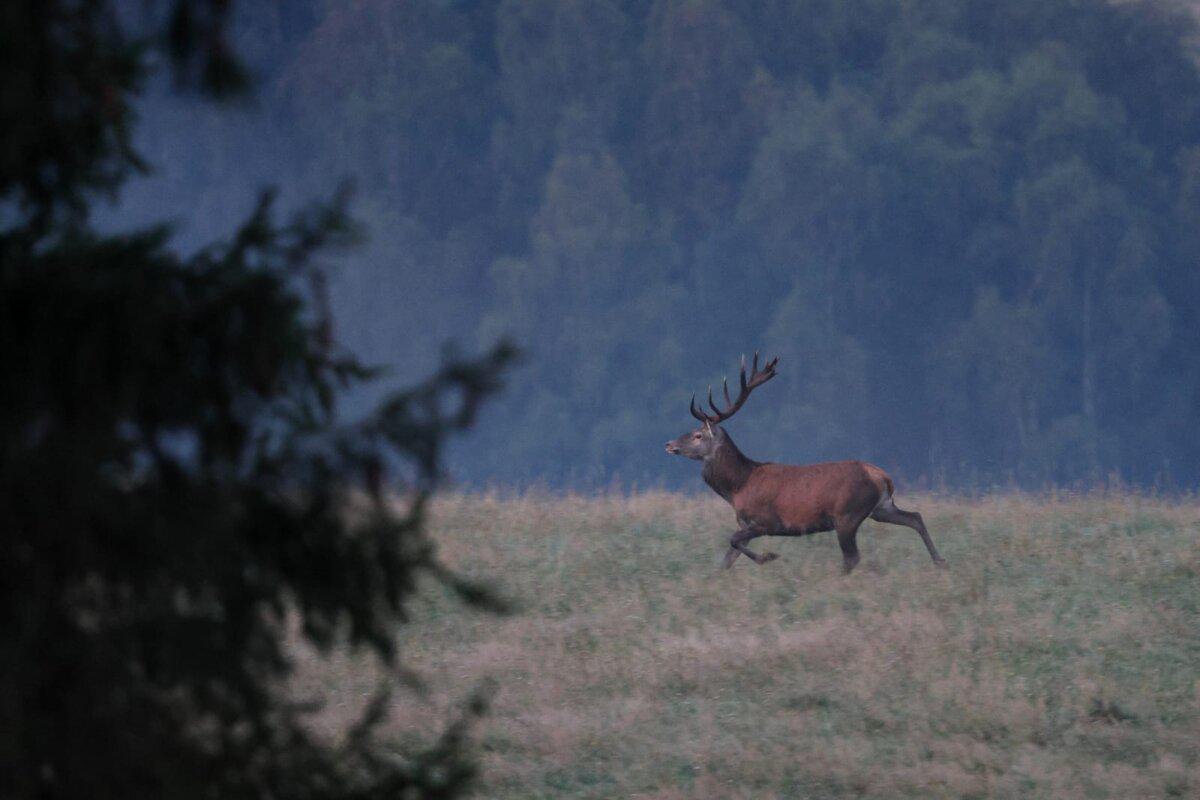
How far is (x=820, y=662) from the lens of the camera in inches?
452

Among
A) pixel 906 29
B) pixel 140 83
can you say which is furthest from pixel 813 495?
pixel 906 29

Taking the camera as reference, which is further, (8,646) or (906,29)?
(906,29)

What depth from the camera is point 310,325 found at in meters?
3.41

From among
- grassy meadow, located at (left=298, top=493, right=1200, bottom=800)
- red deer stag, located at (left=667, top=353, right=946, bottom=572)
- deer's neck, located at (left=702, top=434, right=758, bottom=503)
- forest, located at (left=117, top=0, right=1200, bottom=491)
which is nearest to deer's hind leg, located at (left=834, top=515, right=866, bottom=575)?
red deer stag, located at (left=667, top=353, right=946, bottom=572)

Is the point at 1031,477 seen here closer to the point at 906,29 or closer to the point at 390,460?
the point at 906,29

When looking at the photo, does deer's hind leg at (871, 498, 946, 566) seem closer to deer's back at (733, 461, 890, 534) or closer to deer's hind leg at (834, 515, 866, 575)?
deer's back at (733, 461, 890, 534)

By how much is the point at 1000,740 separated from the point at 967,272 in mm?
42523

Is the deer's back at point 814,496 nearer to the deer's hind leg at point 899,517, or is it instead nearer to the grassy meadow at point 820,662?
the deer's hind leg at point 899,517

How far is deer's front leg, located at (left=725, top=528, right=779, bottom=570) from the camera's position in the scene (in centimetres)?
1438

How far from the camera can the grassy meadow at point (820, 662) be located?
9.20 meters

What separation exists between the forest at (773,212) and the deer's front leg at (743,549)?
29371 mm

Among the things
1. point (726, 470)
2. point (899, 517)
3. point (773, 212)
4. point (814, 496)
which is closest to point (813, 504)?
point (814, 496)

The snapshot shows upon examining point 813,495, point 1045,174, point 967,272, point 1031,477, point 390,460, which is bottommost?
point 390,460

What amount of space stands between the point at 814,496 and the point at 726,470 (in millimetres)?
1035
